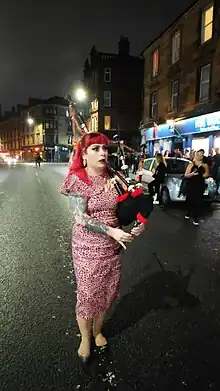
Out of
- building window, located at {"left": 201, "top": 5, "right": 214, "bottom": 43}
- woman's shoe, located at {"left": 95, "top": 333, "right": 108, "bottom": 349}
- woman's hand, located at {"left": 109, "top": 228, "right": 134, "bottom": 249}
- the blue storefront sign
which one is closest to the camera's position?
woman's hand, located at {"left": 109, "top": 228, "right": 134, "bottom": 249}

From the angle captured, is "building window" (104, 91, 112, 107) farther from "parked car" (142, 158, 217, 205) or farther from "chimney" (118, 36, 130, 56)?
"parked car" (142, 158, 217, 205)

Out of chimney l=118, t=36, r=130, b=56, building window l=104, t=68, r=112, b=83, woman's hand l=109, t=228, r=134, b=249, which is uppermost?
chimney l=118, t=36, r=130, b=56

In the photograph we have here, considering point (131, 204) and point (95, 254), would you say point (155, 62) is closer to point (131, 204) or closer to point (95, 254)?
point (131, 204)

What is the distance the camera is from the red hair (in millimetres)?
2582

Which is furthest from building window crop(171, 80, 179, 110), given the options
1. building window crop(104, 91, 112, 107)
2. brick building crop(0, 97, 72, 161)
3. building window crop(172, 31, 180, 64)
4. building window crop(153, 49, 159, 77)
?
brick building crop(0, 97, 72, 161)

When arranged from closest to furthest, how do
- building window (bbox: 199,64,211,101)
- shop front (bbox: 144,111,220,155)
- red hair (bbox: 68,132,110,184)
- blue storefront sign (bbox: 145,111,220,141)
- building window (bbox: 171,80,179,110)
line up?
red hair (bbox: 68,132,110,184)
blue storefront sign (bbox: 145,111,220,141)
shop front (bbox: 144,111,220,155)
building window (bbox: 199,64,211,101)
building window (bbox: 171,80,179,110)

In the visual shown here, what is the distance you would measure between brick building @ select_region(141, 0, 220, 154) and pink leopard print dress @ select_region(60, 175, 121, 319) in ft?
54.4

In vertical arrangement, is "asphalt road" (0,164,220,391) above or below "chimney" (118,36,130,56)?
below

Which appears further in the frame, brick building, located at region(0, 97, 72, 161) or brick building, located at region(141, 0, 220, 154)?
brick building, located at region(0, 97, 72, 161)

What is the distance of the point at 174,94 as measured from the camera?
24344 mm

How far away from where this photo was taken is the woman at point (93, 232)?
251 centimetres

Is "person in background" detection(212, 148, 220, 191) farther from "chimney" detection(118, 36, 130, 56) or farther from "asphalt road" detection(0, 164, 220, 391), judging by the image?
"chimney" detection(118, 36, 130, 56)

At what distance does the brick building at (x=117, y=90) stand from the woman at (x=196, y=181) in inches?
1633

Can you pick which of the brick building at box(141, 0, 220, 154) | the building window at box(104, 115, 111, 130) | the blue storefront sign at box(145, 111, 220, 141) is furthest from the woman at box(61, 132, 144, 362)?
the building window at box(104, 115, 111, 130)
